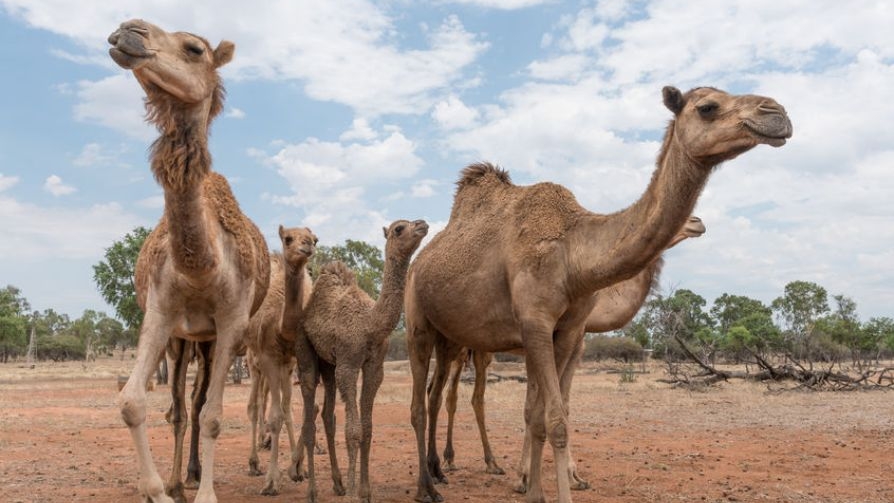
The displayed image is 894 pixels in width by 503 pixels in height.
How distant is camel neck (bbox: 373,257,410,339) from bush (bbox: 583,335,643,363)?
4335cm

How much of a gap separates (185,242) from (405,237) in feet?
7.69

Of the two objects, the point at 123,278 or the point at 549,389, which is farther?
the point at 123,278

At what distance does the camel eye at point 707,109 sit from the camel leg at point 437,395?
15.0 ft

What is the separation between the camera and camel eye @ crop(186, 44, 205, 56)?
5.49m

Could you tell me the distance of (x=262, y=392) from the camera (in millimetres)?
10828

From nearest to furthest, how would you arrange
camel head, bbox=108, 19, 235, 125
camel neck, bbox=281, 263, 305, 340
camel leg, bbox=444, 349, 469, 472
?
camel head, bbox=108, 19, 235, 125 → camel neck, bbox=281, 263, 305, 340 → camel leg, bbox=444, 349, 469, 472

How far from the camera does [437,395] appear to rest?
9.49m

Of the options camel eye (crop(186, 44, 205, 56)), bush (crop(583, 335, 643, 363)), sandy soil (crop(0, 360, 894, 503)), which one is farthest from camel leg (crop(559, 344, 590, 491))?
bush (crop(583, 335, 643, 363))

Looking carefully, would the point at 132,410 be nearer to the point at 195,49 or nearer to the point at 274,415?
the point at 195,49

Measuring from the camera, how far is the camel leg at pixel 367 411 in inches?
271

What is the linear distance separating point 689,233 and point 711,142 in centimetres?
498

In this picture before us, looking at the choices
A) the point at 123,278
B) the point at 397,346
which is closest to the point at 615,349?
the point at 397,346

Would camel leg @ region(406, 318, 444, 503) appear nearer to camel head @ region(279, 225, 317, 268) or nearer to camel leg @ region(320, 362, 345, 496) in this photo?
camel leg @ region(320, 362, 345, 496)

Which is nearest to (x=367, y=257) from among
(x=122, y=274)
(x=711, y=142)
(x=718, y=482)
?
(x=122, y=274)
